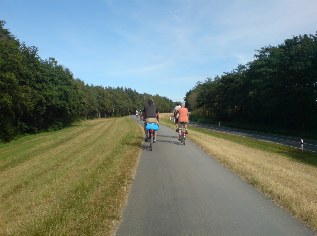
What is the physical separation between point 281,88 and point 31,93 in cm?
3549

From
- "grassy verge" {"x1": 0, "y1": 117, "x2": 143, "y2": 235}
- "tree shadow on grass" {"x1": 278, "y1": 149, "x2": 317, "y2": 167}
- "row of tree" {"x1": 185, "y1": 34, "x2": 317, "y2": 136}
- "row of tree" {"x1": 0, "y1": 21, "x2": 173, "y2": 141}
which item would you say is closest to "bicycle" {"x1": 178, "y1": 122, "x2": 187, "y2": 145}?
"grassy verge" {"x1": 0, "y1": 117, "x2": 143, "y2": 235}

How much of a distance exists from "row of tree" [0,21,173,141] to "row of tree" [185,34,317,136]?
103ft

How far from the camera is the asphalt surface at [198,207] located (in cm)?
658

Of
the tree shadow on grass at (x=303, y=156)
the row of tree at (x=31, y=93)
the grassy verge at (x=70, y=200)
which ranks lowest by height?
the tree shadow on grass at (x=303, y=156)

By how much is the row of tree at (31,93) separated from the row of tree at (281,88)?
31.5 m

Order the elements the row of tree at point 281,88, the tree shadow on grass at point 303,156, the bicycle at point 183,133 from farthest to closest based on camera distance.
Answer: the row of tree at point 281,88 < the tree shadow on grass at point 303,156 < the bicycle at point 183,133

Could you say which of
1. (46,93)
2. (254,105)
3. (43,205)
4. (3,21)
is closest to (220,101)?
(254,105)

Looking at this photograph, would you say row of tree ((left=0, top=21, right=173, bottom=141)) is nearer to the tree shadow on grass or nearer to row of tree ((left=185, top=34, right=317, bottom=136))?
the tree shadow on grass

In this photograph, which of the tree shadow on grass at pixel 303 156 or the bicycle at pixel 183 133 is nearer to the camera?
the bicycle at pixel 183 133

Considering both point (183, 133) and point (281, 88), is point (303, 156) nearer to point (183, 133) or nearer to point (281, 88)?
point (183, 133)

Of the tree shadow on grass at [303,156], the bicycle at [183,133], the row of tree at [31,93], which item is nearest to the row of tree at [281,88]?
the tree shadow on grass at [303,156]

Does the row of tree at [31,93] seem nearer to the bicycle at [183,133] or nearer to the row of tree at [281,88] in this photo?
Answer: the bicycle at [183,133]

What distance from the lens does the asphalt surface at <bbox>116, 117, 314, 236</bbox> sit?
658 centimetres

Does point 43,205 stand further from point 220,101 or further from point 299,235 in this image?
point 220,101
